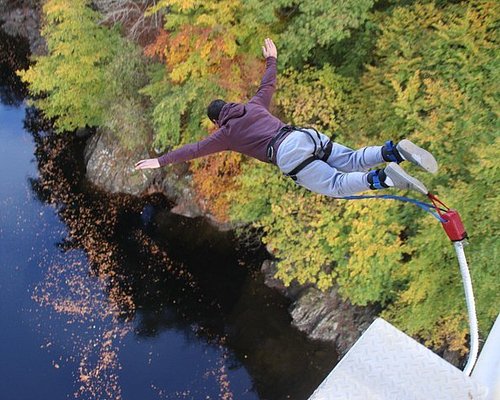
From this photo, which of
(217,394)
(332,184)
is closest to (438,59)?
(332,184)

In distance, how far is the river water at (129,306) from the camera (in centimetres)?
983

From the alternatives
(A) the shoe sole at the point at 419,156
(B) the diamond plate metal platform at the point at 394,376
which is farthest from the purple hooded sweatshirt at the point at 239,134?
(B) the diamond plate metal platform at the point at 394,376

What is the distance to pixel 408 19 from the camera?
330 inches

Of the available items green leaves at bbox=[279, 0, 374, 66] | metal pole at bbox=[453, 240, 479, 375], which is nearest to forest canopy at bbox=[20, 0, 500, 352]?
green leaves at bbox=[279, 0, 374, 66]

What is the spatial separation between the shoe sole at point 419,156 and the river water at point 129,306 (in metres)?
7.53

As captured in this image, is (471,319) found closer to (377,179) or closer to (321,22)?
(377,179)

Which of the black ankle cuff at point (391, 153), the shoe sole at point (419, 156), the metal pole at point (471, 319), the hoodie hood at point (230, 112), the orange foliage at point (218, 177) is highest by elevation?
the hoodie hood at point (230, 112)

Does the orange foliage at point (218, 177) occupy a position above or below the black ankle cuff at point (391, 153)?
below

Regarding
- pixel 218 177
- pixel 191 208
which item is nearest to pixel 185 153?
pixel 218 177

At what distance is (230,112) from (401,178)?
220cm

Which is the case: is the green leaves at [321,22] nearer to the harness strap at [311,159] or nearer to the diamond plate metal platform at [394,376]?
the harness strap at [311,159]

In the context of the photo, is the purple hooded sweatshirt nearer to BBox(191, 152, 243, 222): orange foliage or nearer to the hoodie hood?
the hoodie hood

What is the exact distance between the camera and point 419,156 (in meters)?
3.67

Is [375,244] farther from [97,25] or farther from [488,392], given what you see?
[97,25]
